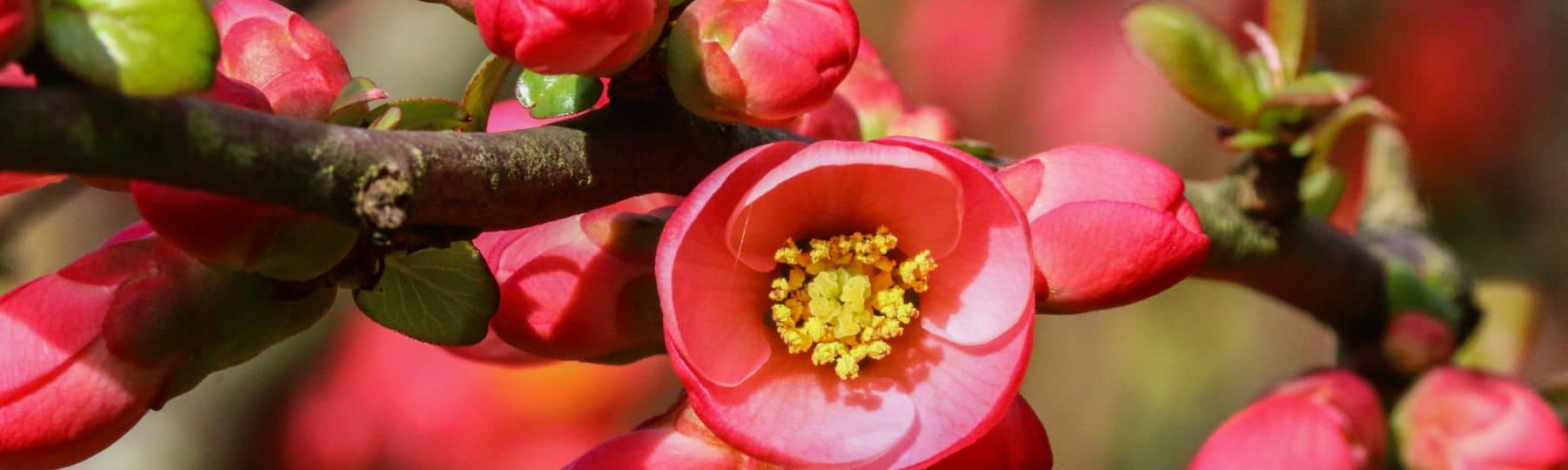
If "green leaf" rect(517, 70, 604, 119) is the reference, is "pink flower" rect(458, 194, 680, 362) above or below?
below

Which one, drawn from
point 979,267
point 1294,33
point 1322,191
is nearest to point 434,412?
point 1322,191

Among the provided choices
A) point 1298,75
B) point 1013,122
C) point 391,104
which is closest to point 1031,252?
point 391,104

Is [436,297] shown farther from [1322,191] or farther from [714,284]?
[1322,191]

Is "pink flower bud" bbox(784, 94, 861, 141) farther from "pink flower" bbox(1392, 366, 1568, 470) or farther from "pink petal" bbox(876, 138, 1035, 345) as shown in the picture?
"pink flower" bbox(1392, 366, 1568, 470)

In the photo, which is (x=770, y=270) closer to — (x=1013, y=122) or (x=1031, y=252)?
(x=1031, y=252)

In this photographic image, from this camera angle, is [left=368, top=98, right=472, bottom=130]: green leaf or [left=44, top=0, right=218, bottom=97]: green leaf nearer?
[left=44, top=0, right=218, bottom=97]: green leaf

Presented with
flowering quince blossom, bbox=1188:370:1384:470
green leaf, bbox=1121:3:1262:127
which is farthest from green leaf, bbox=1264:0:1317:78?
flowering quince blossom, bbox=1188:370:1384:470

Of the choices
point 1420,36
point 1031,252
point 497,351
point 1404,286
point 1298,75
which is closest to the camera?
point 1031,252
